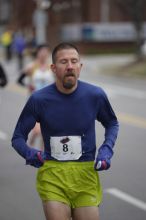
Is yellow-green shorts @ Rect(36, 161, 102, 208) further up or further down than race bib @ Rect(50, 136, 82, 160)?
further down

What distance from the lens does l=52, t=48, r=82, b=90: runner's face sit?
4.94 meters

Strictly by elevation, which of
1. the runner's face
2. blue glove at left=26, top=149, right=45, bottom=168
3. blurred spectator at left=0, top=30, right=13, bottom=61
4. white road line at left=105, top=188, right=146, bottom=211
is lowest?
white road line at left=105, top=188, right=146, bottom=211

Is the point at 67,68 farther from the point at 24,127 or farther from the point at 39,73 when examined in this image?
the point at 39,73

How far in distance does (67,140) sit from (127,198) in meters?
3.29

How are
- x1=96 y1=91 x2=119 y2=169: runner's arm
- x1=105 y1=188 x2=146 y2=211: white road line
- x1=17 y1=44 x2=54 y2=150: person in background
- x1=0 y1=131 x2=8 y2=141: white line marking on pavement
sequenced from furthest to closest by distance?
x1=0 y1=131 x2=8 y2=141: white line marking on pavement < x1=17 y1=44 x2=54 y2=150: person in background < x1=105 y1=188 x2=146 y2=211: white road line < x1=96 y1=91 x2=119 y2=169: runner's arm

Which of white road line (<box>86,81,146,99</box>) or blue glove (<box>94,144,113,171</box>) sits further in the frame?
white road line (<box>86,81,146,99</box>)

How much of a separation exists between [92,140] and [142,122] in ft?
31.4

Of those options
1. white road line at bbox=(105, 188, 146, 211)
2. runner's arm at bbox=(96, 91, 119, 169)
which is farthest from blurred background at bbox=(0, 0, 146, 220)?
runner's arm at bbox=(96, 91, 119, 169)

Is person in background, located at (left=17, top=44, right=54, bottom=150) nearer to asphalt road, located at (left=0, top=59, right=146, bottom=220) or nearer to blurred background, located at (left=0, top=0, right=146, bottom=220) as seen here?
asphalt road, located at (left=0, top=59, right=146, bottom=220)

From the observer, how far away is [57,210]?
4.89 metres

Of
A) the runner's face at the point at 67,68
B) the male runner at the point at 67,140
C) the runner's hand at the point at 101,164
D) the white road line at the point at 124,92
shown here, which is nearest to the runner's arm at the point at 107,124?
the male runner at the point at 67,140

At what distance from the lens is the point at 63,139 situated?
5121 mm

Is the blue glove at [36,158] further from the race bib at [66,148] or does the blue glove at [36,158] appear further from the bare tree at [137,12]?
the bare tree at [137,12]

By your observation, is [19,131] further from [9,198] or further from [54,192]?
[9,198]
